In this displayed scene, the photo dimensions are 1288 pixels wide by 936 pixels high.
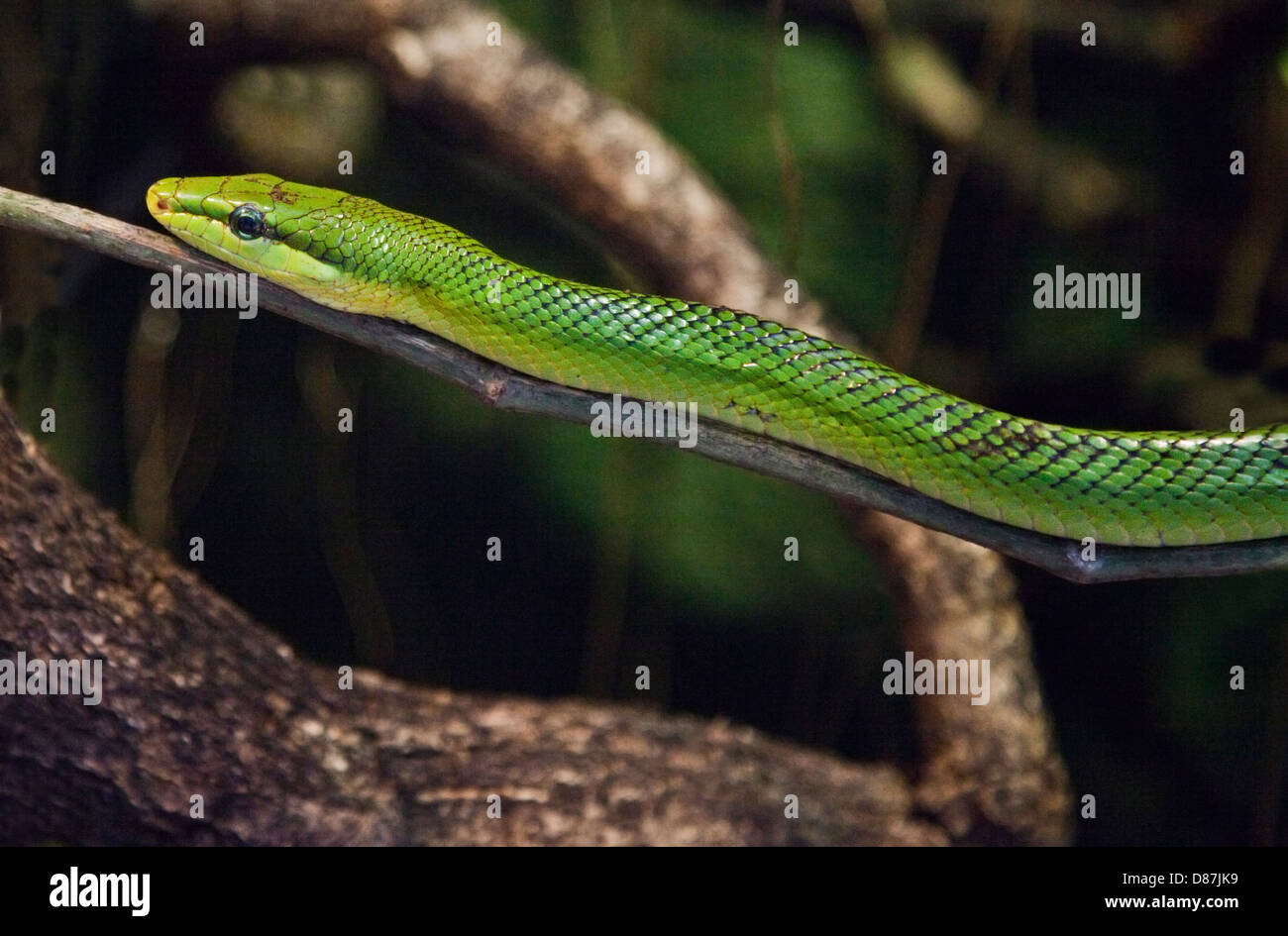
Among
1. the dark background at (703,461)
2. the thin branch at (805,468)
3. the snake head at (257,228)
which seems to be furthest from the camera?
the dark background at (703,461)

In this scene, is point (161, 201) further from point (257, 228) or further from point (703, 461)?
point (703, 461)

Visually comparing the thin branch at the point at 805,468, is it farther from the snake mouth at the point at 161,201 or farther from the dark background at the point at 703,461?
the dark background at the point at 703,461

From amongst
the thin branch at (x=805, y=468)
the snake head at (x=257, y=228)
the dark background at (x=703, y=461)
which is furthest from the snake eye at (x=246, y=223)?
the dark background at (x=703, y=461)

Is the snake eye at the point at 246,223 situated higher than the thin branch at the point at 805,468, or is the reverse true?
the snake eye at the point at 246,223

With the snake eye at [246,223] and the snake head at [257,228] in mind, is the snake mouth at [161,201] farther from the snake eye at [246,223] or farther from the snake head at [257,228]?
the snake eye at [246,223]

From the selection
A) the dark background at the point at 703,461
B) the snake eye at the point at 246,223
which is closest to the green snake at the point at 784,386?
the snake eye at the point at 246,223

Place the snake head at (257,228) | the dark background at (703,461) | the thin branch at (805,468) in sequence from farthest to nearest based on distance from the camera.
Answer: the dark background at (703,461)
the snake head at (257,228)
the thin branch at (805,468)

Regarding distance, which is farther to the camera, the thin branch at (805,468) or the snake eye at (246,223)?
the snake eye at (246,223)

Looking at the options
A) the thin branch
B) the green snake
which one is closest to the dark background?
the green snake
